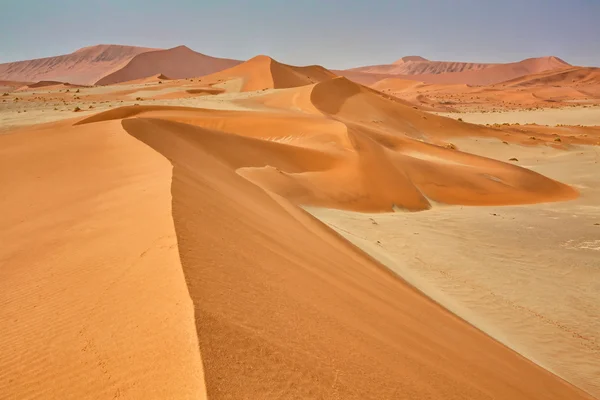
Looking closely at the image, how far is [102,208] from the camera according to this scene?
422cm

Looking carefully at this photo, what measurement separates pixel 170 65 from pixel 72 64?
52657 millimetres

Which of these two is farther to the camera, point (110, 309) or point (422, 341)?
point (422, 341)

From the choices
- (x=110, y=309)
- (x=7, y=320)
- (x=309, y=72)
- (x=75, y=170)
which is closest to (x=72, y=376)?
(x=110, y=309)

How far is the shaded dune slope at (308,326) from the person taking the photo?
6.70 feet

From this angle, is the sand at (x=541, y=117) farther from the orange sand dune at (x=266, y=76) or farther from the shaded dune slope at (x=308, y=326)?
the shaded dune slope at (x=308, y=326)

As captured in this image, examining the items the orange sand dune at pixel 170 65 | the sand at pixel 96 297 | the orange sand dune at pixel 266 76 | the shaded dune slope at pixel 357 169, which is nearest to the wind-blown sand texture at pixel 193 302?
the sand at pixel 96 297

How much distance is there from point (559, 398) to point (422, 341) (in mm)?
1558

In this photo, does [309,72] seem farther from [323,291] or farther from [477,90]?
[323,291]

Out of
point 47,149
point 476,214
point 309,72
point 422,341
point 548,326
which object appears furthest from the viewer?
point 309,72

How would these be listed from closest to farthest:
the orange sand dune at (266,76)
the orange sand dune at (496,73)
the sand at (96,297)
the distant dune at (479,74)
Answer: the sand at (96,297) < the orange sand dune at (266,76) < the orange sand dune at (496,73) < the distant dune at (479,74)

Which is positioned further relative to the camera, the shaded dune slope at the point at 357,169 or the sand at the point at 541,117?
the sand at the point at 541,117

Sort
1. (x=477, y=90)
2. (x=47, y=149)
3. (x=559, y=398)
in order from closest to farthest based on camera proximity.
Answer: (x=559, y=398)
(x=47, y=149)
(x=477, y=90)

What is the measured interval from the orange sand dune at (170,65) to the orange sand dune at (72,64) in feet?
85.5

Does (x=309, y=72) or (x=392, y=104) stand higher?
(x=309, y=72)
